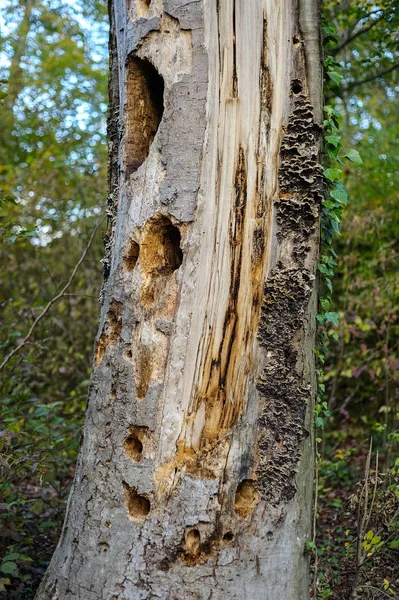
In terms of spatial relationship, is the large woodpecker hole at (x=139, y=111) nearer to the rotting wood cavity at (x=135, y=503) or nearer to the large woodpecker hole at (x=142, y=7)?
the large woodpecker hole at (x=142, y=7)

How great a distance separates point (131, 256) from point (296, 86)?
1.12m

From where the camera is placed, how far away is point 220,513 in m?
2.56

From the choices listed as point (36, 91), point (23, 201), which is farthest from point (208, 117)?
point (36, 91)

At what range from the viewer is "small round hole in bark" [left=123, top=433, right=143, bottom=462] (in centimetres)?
269

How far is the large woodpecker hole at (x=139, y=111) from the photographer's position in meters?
2.96

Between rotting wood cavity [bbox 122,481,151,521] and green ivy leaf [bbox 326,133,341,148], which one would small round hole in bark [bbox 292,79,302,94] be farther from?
rotting wood cavity [bbox 122,481,151,521]

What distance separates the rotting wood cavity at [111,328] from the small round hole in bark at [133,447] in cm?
41

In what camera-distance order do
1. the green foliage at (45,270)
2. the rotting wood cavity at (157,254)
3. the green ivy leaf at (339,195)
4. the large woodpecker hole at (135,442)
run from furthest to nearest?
the green foliage at (45,270) → the green ivy leaf at (339,195) → the rotting wood cavity at (157,254) → the large woodpecker hole at (135,442)

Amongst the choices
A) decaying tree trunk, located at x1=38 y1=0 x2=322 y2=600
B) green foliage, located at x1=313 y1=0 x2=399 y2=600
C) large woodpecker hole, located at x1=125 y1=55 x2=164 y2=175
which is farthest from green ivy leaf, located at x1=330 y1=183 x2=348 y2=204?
green foliage, located at x1=313 y1=0 x2=399 y2=600

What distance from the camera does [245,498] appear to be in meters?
2.65

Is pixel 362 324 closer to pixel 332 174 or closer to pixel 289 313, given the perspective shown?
pixel 332 174

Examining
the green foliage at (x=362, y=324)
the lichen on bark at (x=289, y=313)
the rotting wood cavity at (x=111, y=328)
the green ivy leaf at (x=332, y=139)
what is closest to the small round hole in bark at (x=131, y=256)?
the rotting wood cavity at (x=111, y=328)

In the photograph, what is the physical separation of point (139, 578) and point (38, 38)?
36.1 ft

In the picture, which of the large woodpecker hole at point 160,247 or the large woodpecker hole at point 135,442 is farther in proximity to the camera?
the large woodpecker hole at point 160,247
